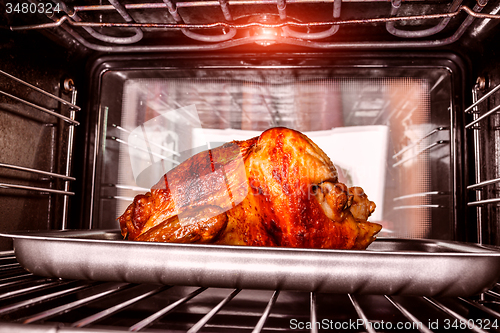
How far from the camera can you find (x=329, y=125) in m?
1.56

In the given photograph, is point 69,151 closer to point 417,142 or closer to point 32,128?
point 32,128

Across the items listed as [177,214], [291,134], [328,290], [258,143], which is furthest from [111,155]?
[328,290]

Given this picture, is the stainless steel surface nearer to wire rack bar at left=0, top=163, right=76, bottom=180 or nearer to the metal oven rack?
wire rack bar at left=0, top=163, right=76, bottom=180

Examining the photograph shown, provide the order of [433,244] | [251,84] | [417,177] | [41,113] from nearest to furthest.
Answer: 1. [433,244]
2. [41,113]
3. [417,177]
4. [251,84]

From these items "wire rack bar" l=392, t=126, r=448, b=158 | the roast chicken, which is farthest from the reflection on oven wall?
the roast chicken

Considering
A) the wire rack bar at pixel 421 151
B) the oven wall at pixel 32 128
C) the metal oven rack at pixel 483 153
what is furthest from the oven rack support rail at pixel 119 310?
the wire rack bar at pixel 421 151

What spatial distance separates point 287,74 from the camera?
1.55 m

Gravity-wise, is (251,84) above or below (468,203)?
above

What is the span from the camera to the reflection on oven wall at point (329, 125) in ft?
4.83

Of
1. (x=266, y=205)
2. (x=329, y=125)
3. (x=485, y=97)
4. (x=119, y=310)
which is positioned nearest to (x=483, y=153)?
(x=485, y=97)

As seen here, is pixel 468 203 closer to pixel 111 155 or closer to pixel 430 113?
pixel 430 113

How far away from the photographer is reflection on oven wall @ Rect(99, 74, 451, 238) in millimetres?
1472

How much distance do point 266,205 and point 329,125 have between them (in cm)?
64

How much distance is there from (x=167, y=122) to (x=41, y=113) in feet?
1.56
